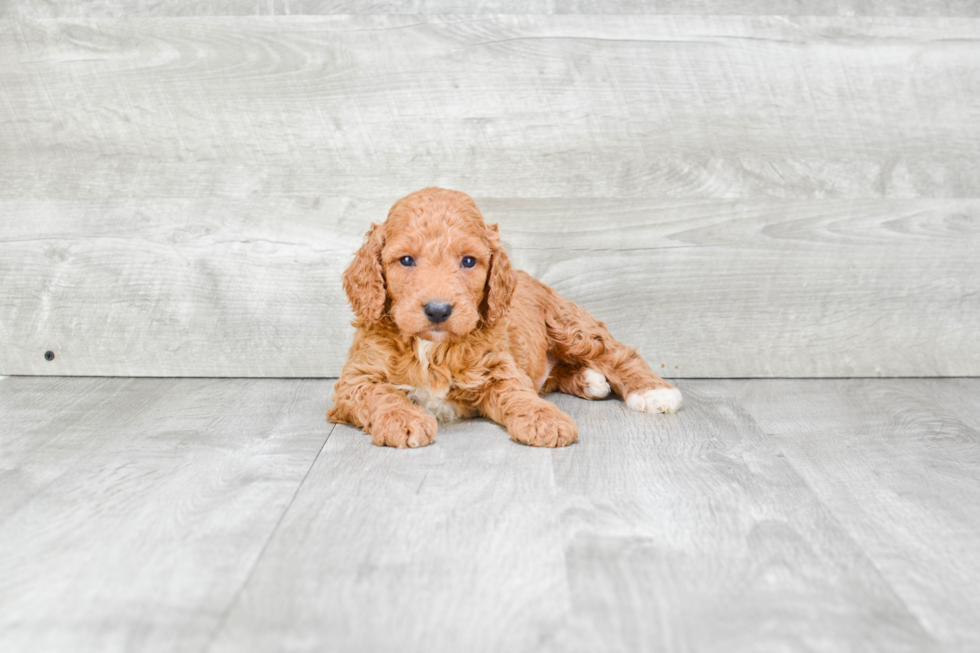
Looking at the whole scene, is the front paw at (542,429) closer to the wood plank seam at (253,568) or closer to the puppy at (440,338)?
the puppy at (440,338)

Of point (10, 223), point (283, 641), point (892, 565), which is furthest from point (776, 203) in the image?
point (10, 223)

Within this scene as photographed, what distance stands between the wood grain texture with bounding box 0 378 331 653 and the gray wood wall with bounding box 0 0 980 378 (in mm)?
438

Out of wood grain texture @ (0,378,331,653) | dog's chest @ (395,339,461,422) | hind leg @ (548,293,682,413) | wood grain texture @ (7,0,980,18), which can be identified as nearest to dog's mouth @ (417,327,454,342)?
dog's chest @ (395,339,461,422)

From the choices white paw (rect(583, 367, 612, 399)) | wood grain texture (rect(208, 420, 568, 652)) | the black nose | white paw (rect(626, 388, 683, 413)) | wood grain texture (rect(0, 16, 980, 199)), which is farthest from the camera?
wood grain texture (rect(0, 16, 980, 199))

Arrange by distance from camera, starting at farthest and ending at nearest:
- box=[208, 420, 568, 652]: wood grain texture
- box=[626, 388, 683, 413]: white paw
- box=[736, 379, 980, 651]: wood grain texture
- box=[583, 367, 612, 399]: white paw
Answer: box=[583, 367, 612, 399]: white paw, box=[626, 388, 683, 413]: white paw, box=[736, 379, 980, 651]: wood grain texture, box=[208, 420, 568, 652]: wood grain texture

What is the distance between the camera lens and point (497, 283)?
8.05ft

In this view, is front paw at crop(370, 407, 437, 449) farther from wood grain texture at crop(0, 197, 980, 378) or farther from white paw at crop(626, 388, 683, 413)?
wood grain texture at crop(0, 197, 980, 378)

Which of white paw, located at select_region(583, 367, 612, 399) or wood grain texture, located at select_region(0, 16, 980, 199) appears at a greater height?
wood grain texture, located at select_region(0, 16, 980, 199)

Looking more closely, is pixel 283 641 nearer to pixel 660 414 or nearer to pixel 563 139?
pixel 660 414

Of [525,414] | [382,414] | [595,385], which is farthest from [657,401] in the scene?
[382,414]

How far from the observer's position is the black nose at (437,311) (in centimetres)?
225

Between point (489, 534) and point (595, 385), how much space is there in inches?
47.2

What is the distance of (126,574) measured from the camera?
159 centimetres

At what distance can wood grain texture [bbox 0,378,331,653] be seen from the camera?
4.74 ft
